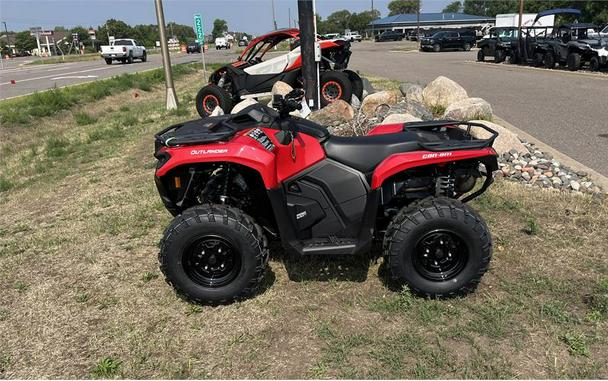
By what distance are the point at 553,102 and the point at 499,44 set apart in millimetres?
13619

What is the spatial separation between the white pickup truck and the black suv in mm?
22496

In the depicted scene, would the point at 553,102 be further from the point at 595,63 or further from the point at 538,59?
the point at 538,59

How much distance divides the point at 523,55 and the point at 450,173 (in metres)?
20.9

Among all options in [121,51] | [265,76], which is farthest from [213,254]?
[121,51]

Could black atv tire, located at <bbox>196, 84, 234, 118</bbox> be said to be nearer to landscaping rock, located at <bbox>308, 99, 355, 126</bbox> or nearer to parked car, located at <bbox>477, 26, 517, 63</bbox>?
landscaping rock, located at <bbox>308, 99, 355, 126</bbox>

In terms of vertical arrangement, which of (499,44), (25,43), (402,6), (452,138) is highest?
(402,6)

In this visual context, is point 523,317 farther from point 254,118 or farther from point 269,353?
point 254,118

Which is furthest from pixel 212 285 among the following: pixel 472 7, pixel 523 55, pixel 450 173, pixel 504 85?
pixel 472 7

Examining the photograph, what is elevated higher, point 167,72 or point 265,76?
point 167,72

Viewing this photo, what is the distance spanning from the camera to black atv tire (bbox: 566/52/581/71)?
17891 millimetres

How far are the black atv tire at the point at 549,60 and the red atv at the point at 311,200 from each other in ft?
60.6

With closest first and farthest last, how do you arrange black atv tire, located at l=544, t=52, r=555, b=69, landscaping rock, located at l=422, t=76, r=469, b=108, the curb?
1. the curb
2. landscaping rock, located at l=422, t=76, r=469, b=108
3. black atv tire, located at l=544, t=52, r=555, b=69

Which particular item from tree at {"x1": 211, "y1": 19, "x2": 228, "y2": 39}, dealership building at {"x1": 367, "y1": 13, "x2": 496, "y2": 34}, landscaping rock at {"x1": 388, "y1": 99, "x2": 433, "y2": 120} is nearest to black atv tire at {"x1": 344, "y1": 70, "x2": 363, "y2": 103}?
landscaping rock at {"x1": 388, "y1": 99, "x2": 433, "y2": 120}

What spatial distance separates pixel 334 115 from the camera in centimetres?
815
